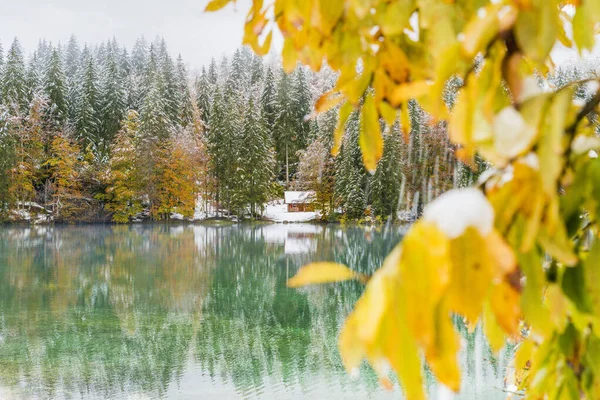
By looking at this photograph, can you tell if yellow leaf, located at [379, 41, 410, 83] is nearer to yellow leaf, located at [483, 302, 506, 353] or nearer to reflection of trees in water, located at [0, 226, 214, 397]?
yellow leaf, located at [483, 302, 506, 353]

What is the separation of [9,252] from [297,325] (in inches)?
546

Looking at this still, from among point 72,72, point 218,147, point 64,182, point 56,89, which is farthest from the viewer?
point 72,72

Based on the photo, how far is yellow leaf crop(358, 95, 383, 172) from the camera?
0.74m

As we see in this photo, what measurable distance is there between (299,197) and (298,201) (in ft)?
1.03

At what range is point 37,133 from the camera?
3394cm

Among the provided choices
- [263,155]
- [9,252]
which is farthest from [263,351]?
[263,155]

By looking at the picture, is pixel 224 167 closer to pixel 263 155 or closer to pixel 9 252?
pixel 263 155

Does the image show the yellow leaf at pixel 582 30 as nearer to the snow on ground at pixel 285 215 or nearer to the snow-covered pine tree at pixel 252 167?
the snow-covered pine tree at pixel 252 167

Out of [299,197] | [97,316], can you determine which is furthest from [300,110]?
[97,316]

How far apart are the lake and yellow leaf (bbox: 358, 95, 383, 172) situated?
3.24 metres

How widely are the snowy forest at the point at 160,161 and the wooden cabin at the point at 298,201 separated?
0.67 m

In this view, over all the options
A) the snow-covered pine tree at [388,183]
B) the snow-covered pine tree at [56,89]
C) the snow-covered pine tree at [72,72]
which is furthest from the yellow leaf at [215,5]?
the snow-covered pine tree at [72,72]

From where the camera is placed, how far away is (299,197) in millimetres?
40438

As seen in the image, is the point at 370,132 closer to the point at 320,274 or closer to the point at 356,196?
the point at 320,274
